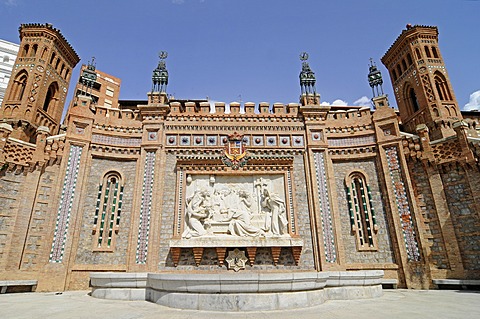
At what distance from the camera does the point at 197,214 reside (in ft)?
48.3

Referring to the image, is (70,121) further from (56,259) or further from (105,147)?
(56,259)

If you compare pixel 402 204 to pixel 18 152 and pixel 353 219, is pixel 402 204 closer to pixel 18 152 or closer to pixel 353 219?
pixel 353 219

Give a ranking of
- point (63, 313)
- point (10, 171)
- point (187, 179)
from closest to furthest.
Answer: point (63, 313) < point (10, 171) < point (187, 179)

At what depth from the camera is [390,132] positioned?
16.2 meters

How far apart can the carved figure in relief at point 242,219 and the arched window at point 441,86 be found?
16.2 metres

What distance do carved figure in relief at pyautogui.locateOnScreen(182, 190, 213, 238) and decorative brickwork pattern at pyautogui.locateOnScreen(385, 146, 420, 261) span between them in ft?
32.3

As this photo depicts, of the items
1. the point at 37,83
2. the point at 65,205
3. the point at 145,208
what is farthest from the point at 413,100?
the point at 37,83

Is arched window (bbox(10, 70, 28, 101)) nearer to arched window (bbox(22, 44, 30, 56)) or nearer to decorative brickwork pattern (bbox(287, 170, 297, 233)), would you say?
arched window (bbox(22, 44, 30, 56))

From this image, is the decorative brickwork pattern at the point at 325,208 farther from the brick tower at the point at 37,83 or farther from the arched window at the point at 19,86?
the arched window at the point at 19,86

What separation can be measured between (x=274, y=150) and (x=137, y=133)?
8028 millimetres

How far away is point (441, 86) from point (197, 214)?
64.7ft

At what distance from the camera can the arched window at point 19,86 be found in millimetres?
18578

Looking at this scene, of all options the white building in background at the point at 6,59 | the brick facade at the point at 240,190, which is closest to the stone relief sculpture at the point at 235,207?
the brick facade at the point at 240,190

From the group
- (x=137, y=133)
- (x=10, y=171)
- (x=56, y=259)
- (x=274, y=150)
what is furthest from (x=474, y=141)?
(x=10, y=171)
